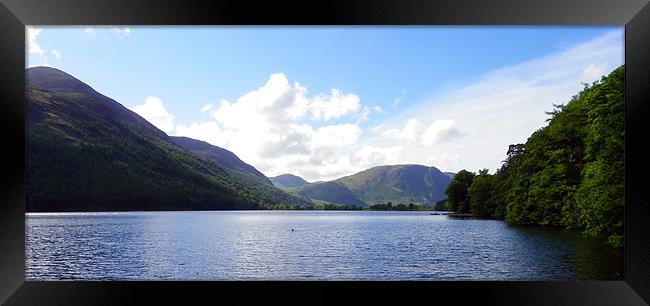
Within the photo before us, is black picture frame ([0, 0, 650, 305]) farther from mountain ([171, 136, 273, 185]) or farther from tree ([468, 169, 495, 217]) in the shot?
mountain ([171, 136, 273, 185])

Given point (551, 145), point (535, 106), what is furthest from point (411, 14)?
point (535, 106)

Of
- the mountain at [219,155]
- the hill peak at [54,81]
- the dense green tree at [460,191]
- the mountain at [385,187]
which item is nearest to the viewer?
the dense green tree at [460,191]

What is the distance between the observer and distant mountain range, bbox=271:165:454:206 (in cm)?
13784

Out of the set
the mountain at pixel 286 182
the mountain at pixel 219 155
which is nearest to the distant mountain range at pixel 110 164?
the mountain at pixel 219 155

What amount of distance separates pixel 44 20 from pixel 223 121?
4135 inches

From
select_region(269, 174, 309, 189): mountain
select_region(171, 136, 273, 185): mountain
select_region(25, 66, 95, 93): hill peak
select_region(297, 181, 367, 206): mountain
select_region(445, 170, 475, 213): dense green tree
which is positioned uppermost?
select_region(25, 66, 95, 93): hill peak

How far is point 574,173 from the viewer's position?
2312cm

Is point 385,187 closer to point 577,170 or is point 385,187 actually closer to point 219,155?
point 219,155

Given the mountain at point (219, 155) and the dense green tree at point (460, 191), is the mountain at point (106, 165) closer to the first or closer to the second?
the mountain at point (219, 155)

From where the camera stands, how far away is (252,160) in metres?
124

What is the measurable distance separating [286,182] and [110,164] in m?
79.1

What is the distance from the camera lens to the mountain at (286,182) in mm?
149250

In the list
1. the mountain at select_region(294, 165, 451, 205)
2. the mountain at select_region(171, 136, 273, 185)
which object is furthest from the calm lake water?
the mountain at select_region(294, 165, 451, 205)

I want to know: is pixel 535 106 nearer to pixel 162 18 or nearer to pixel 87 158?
pixel 87 158
